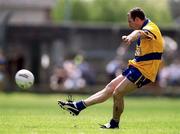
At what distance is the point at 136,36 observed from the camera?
16312mm

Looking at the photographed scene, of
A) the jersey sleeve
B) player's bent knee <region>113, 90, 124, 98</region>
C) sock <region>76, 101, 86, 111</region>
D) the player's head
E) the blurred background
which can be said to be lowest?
sock <region>76, 101, 86, 111</region>

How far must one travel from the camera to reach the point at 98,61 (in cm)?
4666

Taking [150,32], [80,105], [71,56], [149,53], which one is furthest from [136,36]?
[71,56]

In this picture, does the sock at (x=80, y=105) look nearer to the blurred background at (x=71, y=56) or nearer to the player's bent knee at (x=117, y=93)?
the player's bent knee at (x=117, y=93)

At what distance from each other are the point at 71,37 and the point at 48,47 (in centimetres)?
143

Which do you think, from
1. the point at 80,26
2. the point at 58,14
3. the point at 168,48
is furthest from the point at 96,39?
the point at 58,14

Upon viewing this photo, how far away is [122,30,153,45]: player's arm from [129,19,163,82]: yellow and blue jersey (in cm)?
18

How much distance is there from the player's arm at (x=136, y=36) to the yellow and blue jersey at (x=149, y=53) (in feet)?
0.60

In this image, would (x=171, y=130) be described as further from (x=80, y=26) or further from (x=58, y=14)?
(x=58, y=14)

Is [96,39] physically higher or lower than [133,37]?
higher

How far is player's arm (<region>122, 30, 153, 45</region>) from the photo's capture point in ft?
52.4

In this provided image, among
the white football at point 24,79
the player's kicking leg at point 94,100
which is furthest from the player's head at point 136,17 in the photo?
the white football at point 24,79

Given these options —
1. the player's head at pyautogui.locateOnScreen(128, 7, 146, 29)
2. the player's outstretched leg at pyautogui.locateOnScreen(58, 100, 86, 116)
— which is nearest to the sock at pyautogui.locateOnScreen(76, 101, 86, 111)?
the player's outstretched leg at pyautogui.locateOnScreen(58, 100, 86, 116)

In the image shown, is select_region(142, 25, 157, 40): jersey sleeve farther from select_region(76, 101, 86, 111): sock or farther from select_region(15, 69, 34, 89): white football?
select_region(15, 69, 34, 89): white football
